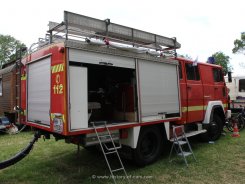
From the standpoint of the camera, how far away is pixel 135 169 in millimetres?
5176

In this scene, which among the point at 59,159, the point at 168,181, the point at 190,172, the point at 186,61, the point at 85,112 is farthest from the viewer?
the point at 186,61

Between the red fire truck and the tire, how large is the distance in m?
0.05

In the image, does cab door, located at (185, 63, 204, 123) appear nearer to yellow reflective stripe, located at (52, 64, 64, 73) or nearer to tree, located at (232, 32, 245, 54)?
yellow reflective stripe, located at (52, 64, 64, 73)

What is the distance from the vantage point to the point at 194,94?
22.6 ft

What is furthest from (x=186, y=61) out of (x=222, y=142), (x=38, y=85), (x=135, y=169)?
(x=38, y=85)

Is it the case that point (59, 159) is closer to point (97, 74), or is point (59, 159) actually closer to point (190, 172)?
point (97, 74)

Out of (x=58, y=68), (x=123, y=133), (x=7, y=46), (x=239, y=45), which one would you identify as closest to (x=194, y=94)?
(x=123, y=133)

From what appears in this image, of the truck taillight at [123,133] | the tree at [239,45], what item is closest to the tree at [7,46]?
the tree at [239,45]

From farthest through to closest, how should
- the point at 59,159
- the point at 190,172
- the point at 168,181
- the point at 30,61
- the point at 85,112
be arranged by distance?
the point at 59,159 < the point at 30,61 < the point at 190,172 < the point at 168,181 < the point at 85,112

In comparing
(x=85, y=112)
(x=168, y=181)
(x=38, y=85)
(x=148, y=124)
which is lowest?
(x=168, y=181)

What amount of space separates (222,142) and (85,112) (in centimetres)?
525

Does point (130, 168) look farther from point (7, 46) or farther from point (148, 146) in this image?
point (7, 46)

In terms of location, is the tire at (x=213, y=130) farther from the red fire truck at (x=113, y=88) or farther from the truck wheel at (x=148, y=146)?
the truck wheel at (x=148, y=146)

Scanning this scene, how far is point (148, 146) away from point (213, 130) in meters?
3.01
